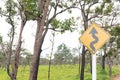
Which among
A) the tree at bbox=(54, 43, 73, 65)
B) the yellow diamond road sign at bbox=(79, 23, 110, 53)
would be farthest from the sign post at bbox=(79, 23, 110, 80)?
the tree at bbox=(54, 43, 73, 65)

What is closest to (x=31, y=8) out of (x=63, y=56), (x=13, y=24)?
(x=13, y=24)

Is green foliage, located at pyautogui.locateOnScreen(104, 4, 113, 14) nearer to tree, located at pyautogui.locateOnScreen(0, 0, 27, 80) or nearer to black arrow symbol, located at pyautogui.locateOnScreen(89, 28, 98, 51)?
tree, located at pyautogui.locateOnScreen(0, 0, 27, 80)

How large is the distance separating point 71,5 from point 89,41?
1296 centimetres

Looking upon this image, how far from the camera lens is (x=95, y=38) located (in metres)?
6.16

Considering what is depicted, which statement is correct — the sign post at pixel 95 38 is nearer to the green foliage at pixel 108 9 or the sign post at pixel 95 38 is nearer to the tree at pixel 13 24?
the tree at pixel 13 24

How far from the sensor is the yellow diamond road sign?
19.9ft

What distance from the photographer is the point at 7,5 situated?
16.9 m

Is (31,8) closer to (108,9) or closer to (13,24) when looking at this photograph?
(13,24)

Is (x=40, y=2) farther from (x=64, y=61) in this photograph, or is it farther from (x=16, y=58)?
(x=64, y=61)

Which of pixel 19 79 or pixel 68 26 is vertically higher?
pixel 68 26

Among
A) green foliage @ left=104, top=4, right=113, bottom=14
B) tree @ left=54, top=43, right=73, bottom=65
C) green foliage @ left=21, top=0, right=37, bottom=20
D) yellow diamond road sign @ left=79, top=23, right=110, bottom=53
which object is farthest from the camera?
tree @ left=54, top=43, right=73, bottom=65

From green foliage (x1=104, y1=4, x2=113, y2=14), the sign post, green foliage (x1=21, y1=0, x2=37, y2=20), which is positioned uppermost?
green foliage (x1=104, y1=4, x2=113, y2=14)

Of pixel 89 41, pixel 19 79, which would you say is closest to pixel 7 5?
pixel 89 41

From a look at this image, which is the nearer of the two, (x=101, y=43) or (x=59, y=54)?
(x=101, y=43)
